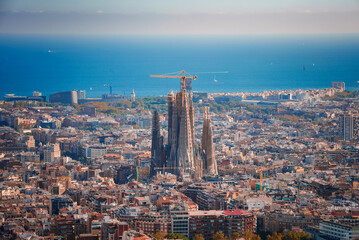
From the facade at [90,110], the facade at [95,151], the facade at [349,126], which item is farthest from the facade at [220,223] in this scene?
the facade at [90,110]

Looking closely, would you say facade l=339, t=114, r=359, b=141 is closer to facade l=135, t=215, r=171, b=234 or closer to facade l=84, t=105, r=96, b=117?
facade l=84, t=105, r=96, b=117

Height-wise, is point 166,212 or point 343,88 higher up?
point 343,88

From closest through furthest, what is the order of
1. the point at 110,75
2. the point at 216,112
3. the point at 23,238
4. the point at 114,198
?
the point at 23,238 → the point at 114,198 → the point at 216,112 → the point at 110,75

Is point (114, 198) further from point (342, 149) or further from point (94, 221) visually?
point (342, 149)

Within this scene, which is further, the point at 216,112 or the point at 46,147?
the point at 216,112

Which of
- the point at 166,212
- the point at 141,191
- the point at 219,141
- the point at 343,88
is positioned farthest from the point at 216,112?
the point at 166,212

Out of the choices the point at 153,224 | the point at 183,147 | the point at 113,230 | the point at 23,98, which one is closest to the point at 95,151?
the point at 183,147

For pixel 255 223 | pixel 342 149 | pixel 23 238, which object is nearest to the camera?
pixel 23 238
